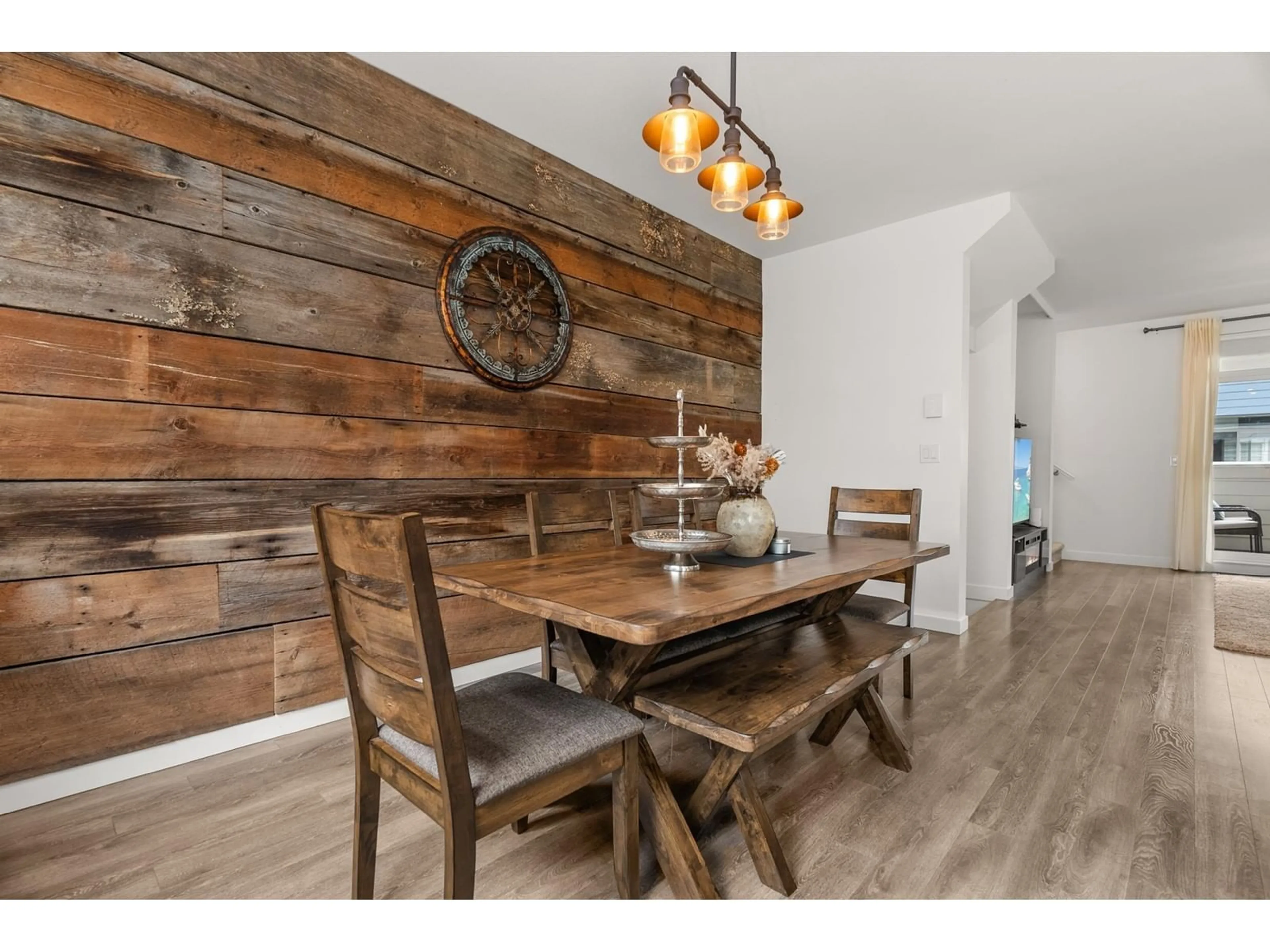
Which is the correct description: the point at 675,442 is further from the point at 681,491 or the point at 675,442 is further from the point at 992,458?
the point at 992,458

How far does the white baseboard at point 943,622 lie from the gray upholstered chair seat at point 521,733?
2.85m

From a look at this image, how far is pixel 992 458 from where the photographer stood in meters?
4.38

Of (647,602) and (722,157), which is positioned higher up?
(722,157)

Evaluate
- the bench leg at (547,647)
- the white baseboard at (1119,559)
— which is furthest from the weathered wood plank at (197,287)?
the white baseboard at (1119,559)

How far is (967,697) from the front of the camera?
8.08ft

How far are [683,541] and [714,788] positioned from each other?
58 cm

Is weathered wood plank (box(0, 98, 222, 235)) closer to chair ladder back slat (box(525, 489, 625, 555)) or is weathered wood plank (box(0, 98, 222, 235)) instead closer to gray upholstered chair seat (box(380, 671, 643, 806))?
chair ladder back slat (box(525, 489, 625, 555))

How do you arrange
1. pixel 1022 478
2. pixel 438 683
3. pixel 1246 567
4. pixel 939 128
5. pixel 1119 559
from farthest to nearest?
pixel 1119 559 → pixel 1246 567 → pixel 1022 478 → pixel 939 128 → pixel 438 683

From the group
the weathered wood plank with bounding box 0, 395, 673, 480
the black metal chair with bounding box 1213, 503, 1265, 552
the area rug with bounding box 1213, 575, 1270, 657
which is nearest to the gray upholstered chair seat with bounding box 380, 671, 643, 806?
the weathered wood plank with bounding box 0, 395, 673, 480

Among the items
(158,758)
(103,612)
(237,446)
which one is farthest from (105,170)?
(158,758)

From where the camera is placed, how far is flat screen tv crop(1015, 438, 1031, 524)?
5062 millimetres

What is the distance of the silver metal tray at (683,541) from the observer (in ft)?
4.82

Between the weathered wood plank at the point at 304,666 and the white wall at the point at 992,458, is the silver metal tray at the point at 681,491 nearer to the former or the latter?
the weathered wood plank at the point at 304,666

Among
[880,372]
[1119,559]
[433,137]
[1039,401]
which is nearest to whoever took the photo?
[433,137]
